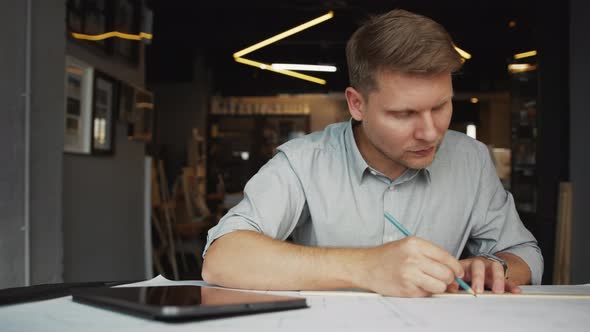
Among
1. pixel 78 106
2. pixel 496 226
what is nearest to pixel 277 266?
pixel 496 226

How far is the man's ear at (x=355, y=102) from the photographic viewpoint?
4.92ft

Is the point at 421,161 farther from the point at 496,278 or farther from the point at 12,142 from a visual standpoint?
the point at 12,142

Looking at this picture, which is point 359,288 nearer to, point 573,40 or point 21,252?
point 21,252

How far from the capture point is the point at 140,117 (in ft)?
14.0

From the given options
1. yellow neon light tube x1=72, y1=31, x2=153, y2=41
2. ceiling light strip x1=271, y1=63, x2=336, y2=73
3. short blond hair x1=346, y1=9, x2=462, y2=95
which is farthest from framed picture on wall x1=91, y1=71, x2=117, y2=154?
ceiling light strip x1=271, y1=63, x2=336, y2=73

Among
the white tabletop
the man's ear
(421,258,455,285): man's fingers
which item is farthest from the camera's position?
the man's ear

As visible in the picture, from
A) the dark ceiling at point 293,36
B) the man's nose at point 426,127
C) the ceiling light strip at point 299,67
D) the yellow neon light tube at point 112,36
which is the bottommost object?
the man's nose at point 426,127

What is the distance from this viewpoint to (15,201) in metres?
2.17

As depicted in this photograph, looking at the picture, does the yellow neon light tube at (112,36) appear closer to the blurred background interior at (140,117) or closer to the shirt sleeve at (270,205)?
the blurred background interior at (140,117)

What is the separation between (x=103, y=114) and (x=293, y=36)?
17.0 feet

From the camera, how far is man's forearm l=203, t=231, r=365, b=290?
117cm

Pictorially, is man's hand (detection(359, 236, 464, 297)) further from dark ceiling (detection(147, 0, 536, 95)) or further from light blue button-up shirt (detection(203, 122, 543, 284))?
dark ceiling (detection(147, 0, 536, 95))

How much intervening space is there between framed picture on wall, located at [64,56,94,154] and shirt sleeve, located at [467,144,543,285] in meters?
2.18

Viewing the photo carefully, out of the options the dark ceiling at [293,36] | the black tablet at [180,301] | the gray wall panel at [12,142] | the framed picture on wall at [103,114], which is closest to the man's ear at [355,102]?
the black tablet at [180,301]
